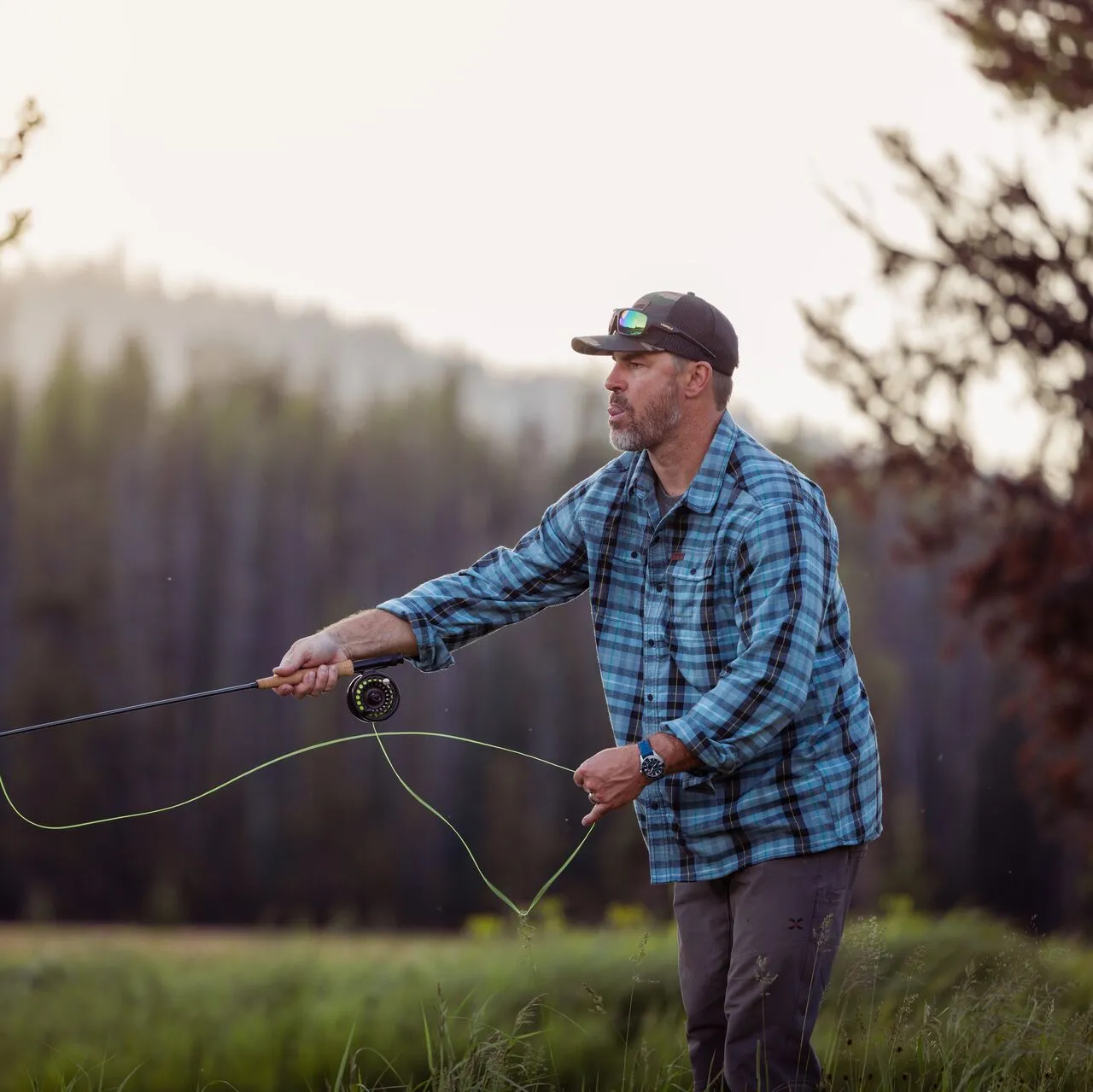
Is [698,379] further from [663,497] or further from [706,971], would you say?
[706,971]

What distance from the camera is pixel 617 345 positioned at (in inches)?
141

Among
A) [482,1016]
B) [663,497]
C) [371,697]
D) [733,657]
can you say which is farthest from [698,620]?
[482,1016]

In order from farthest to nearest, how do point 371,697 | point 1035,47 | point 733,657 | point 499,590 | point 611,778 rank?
point 1035,47
point 499,590
point 371,697
point 733,657
point 611,778

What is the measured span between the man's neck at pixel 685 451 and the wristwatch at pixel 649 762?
2.24ft

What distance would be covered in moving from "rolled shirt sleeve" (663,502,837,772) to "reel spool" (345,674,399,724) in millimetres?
810

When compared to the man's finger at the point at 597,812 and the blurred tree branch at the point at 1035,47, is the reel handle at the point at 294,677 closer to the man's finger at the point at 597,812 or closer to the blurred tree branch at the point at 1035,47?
the man's finger at the point at 597,812

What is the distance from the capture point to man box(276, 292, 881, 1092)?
3.26 meters

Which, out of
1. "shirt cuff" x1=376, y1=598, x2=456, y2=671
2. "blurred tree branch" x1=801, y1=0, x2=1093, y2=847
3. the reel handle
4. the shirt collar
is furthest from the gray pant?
"blurred tree branch" x1=801, y1=0, x2=1093, y2=847

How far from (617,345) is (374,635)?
3.02 feet

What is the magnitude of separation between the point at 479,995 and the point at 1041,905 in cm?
3147

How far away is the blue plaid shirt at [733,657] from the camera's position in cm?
326

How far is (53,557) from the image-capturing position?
3712 centimetres

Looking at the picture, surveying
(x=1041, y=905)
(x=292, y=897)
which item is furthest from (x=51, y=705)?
(x=1041, y=905)

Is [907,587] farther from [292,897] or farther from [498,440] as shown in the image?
[292,897]
